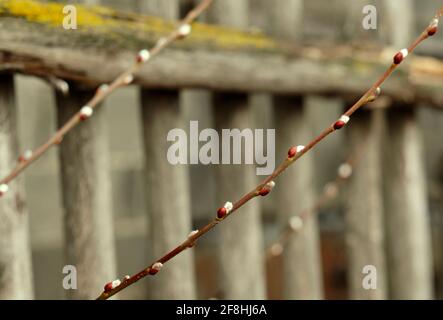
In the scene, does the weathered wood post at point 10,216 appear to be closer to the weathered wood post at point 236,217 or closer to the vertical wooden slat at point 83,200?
the vertical wooden slat at point 83,200

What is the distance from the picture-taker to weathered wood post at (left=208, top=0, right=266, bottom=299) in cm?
153

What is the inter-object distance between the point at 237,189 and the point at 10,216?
1.67ft

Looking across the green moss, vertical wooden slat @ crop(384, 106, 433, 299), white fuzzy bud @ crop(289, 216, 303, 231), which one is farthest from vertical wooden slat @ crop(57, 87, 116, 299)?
vertical wooden slat @ crop(384, 106, 433, 299)

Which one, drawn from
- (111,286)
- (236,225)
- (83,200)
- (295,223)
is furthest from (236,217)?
(111,286)

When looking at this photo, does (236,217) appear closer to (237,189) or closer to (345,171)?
(237,189)

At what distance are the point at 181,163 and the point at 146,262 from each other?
998 mm

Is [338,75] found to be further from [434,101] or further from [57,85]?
[57,85]

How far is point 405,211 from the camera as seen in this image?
185 centimetres

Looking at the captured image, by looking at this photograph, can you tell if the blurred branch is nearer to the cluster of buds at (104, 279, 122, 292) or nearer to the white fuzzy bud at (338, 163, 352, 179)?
the white fuzzy bud at (338, 163, 352, 179)

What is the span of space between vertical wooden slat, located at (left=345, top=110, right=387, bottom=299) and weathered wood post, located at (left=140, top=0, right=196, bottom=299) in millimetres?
478

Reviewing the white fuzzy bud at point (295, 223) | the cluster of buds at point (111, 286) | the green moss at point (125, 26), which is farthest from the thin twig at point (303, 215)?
the cluster of buds at point (111, 286)

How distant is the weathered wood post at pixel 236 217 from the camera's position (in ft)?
5.03

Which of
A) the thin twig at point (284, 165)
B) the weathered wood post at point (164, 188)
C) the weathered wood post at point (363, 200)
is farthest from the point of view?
the weathered wood post at point (363, 200)
